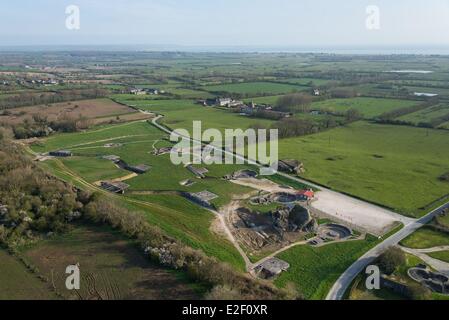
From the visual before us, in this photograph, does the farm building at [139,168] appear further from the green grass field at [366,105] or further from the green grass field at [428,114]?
the green grass field at [428,114]

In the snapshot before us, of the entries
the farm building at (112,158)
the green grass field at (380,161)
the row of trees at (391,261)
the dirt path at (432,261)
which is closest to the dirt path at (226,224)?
the row of trees at (391,261)

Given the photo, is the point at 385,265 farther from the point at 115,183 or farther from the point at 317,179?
the point at 115,183

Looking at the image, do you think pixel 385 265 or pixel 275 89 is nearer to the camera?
pixel 385 265

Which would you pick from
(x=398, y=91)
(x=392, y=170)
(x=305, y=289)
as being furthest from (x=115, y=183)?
(x=398, y=91)

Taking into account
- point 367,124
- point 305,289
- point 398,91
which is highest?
point 398,91

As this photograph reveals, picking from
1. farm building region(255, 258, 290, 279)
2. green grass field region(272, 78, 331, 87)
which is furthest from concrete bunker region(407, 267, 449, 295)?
green grass field region(272, 78, 331, 87)


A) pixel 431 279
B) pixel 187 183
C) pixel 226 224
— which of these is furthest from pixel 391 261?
pixel 187 183
